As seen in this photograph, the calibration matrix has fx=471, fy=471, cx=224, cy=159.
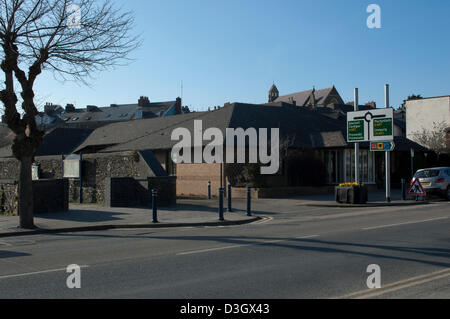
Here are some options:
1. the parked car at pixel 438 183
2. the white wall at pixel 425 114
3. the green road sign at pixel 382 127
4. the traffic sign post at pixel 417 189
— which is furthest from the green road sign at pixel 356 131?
the white wall at pixel 425 114

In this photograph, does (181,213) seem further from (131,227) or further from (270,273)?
(270,273)

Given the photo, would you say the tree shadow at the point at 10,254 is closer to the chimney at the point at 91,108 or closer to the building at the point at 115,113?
the building at the point at 115,113

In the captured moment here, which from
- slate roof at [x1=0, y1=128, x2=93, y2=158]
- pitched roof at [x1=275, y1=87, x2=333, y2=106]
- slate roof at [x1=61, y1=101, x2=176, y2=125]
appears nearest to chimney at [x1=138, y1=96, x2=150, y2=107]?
slate roof at [x1=61, y1=101, x2=176, y2=125]

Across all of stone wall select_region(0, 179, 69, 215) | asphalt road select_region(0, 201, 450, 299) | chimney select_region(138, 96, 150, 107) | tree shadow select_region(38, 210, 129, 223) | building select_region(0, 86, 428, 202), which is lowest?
asphalt road select_region(0, 201, 450, 299)

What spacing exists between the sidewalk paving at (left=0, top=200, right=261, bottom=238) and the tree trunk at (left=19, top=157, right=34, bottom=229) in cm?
31

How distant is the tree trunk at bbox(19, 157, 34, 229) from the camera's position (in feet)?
46.2

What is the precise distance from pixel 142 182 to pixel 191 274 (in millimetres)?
13380

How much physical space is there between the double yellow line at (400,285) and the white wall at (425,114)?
44812mm

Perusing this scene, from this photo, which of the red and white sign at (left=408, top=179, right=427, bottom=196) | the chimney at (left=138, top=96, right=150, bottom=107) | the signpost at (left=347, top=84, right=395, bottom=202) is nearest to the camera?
the red and white sign at (left=408, top=179, right=427, bottom=196)

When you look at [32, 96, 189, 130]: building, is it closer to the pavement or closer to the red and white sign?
the red and white sign

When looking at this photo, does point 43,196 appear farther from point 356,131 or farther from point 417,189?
point 417,189

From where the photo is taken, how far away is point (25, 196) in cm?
1421

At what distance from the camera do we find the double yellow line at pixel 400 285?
6.15 meters

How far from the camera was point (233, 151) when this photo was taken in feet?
92.2
